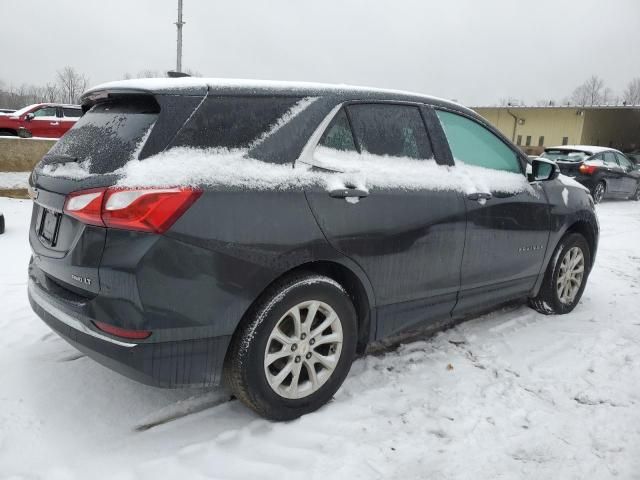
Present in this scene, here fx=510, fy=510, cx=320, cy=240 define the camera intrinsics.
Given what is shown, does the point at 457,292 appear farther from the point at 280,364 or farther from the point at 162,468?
the point at 162,468

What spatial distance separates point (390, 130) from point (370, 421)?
1592mm

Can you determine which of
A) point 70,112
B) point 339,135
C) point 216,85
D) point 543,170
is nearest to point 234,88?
point 216,85

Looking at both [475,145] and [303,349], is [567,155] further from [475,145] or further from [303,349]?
[303,349]

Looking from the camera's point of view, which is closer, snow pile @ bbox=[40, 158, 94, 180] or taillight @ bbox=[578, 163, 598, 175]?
snow pile @ bbox=[40, 158, 94, 180]

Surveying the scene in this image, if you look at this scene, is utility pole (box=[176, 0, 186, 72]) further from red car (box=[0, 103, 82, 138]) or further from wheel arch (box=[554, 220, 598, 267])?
wheel arch (box=[554, 220, 598, 267])

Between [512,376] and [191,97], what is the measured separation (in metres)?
2.47

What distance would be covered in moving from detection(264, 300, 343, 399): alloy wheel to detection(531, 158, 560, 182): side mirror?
2.15 m

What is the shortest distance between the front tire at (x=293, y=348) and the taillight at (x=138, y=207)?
0.59 meters

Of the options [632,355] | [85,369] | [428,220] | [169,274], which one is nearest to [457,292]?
[428,220]

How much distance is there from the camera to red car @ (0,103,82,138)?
16.0 metres

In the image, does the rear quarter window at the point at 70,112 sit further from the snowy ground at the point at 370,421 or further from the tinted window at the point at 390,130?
the tinted window at the point at 390,130

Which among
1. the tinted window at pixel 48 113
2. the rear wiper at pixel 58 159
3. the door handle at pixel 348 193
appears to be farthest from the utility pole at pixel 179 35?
the door handle at pixel 348 193

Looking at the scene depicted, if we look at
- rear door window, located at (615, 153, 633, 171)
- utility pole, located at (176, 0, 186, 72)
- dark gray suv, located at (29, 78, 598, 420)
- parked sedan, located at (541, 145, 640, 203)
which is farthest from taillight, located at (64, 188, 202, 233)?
rear door window, located at (615, 153, 633, 171)

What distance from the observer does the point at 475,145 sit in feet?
11.4
